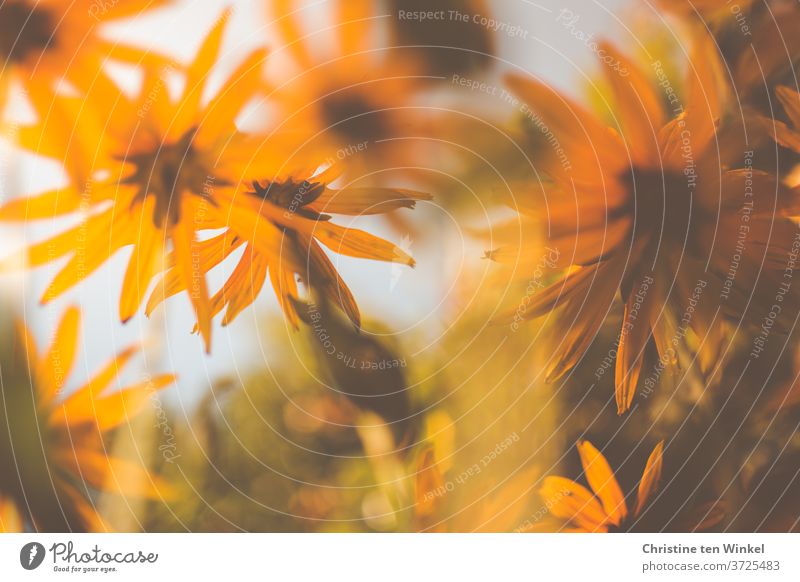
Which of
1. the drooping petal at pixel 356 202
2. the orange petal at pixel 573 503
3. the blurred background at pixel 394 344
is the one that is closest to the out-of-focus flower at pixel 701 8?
the blurred background at pixel 394 344

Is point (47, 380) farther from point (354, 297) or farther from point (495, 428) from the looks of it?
point (495, 428)

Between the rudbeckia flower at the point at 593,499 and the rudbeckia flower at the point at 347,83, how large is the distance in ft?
0.96

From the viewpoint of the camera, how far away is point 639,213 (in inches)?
20.9

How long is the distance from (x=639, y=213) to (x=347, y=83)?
0.26 m

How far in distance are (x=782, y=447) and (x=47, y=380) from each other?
1.97 feet

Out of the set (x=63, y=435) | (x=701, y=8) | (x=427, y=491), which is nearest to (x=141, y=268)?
(x=63, y=435)

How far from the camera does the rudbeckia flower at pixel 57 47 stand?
0.52m

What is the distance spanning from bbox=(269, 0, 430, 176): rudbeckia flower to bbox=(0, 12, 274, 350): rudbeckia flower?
0.03 metres

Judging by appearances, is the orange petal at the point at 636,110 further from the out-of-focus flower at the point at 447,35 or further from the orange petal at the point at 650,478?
the orange petal at the point at 650,478

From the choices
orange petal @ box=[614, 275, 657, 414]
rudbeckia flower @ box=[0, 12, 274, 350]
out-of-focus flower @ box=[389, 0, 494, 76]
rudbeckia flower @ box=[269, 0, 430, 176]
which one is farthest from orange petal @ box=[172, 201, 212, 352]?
orange petal @ box=[614, 275, 657, 414]

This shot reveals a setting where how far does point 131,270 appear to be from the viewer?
1.69 ft

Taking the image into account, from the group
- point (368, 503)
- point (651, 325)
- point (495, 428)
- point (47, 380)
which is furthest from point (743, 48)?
point (47, 380)

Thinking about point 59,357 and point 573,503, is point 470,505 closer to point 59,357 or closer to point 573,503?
point 573,503
